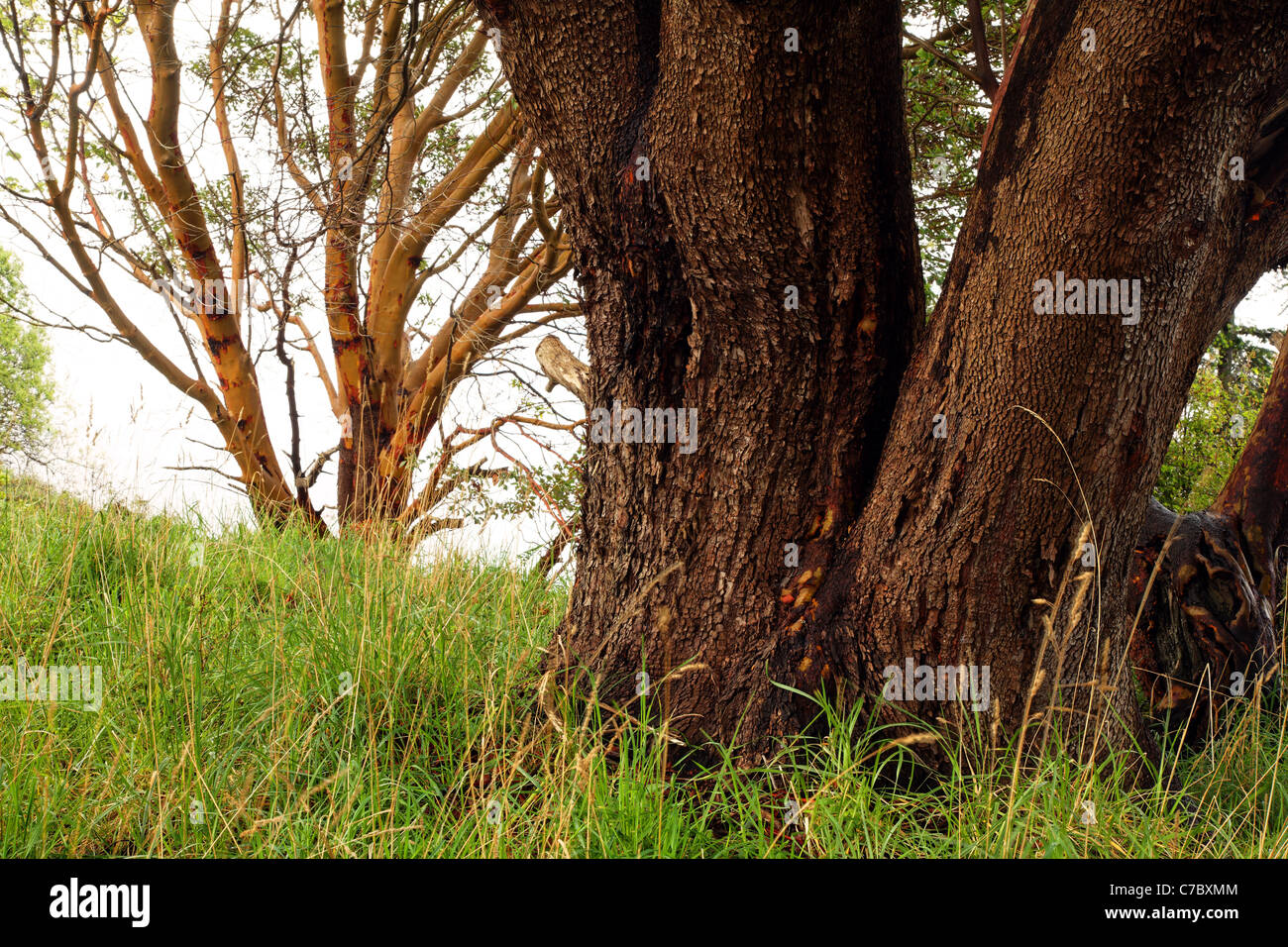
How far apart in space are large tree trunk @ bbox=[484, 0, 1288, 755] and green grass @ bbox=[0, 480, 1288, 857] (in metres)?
0.22

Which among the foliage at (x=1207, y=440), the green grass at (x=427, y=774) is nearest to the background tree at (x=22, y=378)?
the green grass at (x=427, y=774)

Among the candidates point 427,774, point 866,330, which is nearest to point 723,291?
point 866,330

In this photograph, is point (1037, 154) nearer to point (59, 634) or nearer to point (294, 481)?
point (59, 634)

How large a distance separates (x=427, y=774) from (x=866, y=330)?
174 centimetres

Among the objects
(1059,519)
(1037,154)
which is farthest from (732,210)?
(1059,519)

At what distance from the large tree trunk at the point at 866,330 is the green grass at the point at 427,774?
0.73 feet

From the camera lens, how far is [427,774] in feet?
7.97

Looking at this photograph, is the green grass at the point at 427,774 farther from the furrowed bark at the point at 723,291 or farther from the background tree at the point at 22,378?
the background tree at the point at 22,378

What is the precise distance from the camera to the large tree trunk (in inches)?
86.9

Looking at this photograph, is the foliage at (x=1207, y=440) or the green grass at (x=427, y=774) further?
the foliage at (x=1207, y=440)

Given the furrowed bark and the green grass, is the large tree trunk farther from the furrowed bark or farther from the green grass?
the green grass

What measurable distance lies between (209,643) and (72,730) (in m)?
0.44

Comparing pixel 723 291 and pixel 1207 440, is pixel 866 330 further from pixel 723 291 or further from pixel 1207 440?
pixel 1207 440

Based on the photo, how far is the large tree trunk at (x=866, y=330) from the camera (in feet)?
7.24
